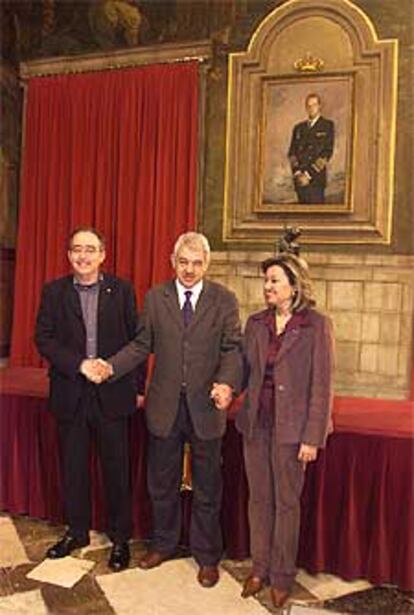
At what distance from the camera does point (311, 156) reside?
5551 mm

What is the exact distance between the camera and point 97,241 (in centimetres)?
296

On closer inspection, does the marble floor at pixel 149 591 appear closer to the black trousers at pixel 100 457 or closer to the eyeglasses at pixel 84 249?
the black trousers at pixel 100 457

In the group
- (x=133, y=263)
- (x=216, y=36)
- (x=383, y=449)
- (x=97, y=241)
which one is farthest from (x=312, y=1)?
(x=383, y=449)

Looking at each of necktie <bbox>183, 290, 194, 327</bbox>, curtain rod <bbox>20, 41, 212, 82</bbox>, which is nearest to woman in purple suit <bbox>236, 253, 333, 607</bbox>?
necktie <bbox>183, 290, 194, 327</bbox>

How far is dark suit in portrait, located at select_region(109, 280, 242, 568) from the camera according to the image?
2.81 m

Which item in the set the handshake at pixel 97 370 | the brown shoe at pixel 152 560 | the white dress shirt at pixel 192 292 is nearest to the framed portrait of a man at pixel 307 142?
the white dress shirt at pixel 192 292

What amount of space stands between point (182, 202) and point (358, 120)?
1615 mm

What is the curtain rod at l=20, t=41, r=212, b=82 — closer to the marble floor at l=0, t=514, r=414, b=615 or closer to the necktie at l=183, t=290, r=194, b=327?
the necktie at l=183, t=290, r=194, b=327

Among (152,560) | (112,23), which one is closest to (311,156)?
(112,23)

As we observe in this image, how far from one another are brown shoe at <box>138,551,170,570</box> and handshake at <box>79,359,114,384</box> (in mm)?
843

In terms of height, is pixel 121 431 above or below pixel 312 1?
below

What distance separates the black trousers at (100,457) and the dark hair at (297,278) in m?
0.97

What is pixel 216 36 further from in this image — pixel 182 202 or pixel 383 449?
pixel 383 449

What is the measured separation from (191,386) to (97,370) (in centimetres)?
40
